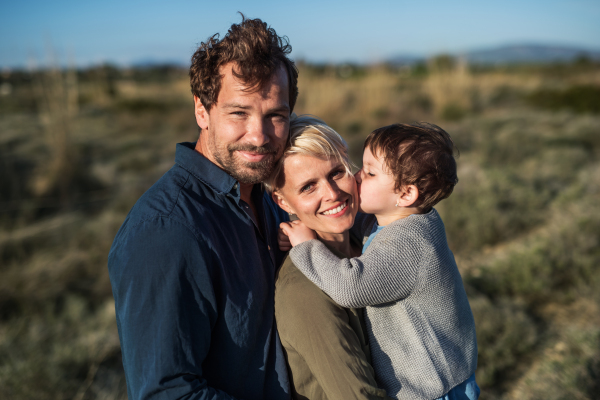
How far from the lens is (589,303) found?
181 inches

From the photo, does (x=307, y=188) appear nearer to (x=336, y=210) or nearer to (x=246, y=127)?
(x=336, y=210)

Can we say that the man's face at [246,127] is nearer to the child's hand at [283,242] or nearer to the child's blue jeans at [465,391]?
the child's hand at [283,242]

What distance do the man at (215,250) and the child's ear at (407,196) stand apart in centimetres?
57

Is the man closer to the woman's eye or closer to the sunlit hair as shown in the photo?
the sunlit hair

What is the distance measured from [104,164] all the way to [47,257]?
570 cm

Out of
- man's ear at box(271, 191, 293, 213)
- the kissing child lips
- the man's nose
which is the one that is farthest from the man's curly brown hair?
the kissing child lips

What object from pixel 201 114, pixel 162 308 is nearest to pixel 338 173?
pixel 201 114

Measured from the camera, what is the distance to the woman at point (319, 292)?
153cm

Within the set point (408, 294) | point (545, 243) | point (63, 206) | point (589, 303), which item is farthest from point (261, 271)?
point (63, 206)

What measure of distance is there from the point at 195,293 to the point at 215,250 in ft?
0.55

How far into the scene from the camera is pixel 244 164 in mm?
1851

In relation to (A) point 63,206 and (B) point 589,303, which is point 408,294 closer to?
(B) point 589,303

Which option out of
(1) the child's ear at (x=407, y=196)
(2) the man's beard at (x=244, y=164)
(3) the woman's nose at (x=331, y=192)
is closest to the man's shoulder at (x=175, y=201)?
(2) the man's beard at (x=244, y=164)

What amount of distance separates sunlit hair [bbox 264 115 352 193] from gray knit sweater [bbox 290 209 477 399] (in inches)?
14.9
